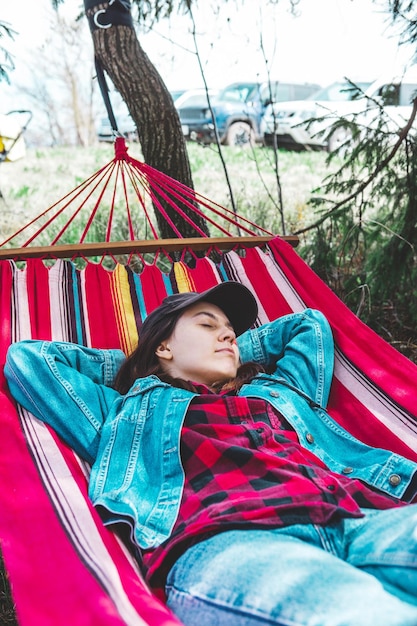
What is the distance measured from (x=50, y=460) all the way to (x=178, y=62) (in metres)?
3.63

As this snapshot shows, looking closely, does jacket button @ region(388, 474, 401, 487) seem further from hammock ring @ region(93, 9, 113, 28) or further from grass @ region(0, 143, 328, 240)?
grass @ region(0, 143, 328, 240)

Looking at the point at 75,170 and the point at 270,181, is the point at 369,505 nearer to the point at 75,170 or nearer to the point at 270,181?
the point at 270,181

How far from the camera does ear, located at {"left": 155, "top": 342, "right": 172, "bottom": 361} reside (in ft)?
5.50

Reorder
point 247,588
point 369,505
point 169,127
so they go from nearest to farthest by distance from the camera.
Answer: point 247,588, point 369,505, point 169,127

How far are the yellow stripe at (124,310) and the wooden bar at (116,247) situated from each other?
0.10m

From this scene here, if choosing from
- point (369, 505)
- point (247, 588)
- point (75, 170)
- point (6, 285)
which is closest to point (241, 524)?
point (247, 588)

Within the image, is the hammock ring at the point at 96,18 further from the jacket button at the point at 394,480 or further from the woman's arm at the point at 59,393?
the jacket button at the point at 394,480

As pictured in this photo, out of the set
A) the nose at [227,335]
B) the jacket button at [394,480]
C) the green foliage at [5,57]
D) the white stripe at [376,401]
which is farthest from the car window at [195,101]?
the jacket button at [394,480]

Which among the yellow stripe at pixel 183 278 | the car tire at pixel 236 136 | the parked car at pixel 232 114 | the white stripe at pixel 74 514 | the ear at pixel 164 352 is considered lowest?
the white stripe at pixel 74 514

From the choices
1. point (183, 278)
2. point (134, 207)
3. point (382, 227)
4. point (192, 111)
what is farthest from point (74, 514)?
point (192, 111)

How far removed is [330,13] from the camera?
12.5 feet

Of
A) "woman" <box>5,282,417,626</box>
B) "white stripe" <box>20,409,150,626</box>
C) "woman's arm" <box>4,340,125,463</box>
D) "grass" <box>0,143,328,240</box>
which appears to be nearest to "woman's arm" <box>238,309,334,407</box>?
"woman" <box>5,282,417,626</box>

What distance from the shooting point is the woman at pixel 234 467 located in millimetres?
982

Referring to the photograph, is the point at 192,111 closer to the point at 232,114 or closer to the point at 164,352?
the point at 232,114
